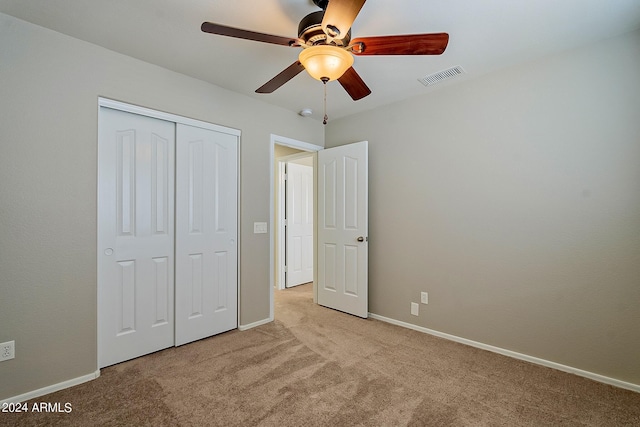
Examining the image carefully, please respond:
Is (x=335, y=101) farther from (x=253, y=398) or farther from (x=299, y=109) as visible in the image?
(x=253, y=398)

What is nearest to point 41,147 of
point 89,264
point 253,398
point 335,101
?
point 89,264

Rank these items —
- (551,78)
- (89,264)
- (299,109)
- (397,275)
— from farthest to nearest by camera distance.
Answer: (299,109) < (397,275) < (551,78) < (89,264)

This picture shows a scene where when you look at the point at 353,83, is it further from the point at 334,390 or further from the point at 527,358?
the point at 527,358

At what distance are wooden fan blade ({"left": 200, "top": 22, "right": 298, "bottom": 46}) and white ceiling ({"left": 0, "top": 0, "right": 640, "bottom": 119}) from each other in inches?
13.6

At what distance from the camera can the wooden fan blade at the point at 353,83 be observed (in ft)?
6.50

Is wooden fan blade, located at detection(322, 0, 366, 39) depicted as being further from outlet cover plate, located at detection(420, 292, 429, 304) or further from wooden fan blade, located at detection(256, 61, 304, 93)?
outlet cover plate, located at detection(420, 292, 429, 304)

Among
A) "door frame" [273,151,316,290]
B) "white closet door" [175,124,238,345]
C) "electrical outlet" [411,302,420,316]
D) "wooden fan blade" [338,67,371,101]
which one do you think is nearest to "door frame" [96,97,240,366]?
"white closet door" [175,124,238,345]

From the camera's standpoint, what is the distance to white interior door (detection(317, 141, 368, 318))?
3.56 m

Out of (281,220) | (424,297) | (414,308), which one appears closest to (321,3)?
(424,297)

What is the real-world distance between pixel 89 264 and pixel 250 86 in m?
→ 2.05

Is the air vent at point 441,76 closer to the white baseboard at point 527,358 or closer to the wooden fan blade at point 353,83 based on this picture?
the wooden fan blade at point 353,83

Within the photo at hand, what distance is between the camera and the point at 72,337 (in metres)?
2.17

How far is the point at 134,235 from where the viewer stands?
2.54 m

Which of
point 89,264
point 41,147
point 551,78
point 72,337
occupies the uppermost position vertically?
point 551,78
